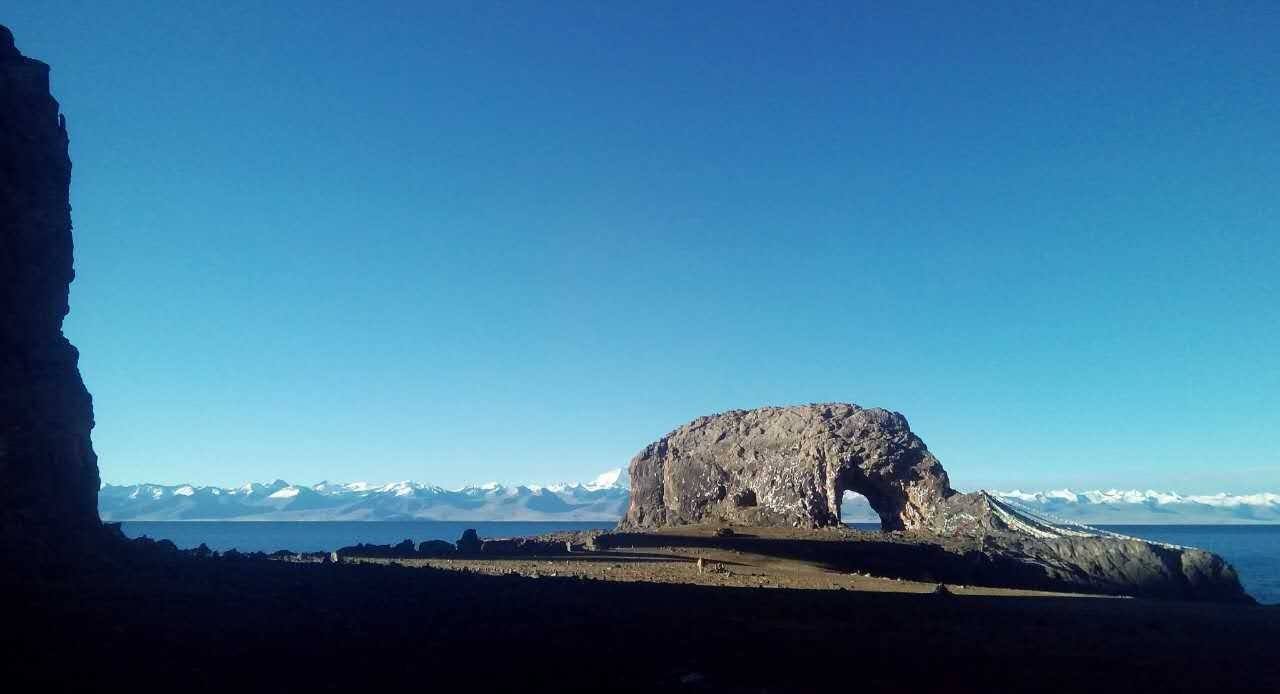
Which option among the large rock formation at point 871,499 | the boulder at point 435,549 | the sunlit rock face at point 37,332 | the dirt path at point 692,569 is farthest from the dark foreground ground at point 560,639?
the large rock formation at point 871,499

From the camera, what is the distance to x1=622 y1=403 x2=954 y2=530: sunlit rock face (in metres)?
51.5

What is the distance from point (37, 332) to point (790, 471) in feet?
139

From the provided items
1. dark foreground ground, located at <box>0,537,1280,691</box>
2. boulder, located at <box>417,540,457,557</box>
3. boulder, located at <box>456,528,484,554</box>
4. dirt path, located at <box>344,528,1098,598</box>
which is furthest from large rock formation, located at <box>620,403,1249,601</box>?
boulder, located at <box>417,540,457,557</box>

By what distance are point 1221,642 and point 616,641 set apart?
12994 millimetres

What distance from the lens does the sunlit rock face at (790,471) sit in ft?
169

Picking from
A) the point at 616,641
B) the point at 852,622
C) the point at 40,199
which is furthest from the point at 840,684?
the point at 40,199

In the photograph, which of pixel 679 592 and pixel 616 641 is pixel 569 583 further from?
pixel 616 641

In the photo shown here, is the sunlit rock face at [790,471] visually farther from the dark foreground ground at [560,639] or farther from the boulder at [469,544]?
the dark foreground ground at [560,639]

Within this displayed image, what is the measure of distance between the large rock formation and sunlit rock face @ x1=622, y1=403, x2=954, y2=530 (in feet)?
0.27

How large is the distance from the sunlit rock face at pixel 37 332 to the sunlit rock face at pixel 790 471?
1552 inches

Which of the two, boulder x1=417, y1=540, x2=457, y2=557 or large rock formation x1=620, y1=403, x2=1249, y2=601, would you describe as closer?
boulder x1=417, y1=540, x2=457, y2=557

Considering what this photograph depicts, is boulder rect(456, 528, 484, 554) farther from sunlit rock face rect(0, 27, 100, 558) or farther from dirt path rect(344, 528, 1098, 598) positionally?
sunlit rock face rect(0, 27, 100, 558)

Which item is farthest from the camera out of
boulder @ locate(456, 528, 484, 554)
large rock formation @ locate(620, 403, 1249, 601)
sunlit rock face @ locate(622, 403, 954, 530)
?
sunlit rock face @ locate(622, 403, 954, 530)

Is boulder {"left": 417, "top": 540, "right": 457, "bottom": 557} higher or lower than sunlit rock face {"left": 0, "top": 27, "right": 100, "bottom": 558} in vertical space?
lower
